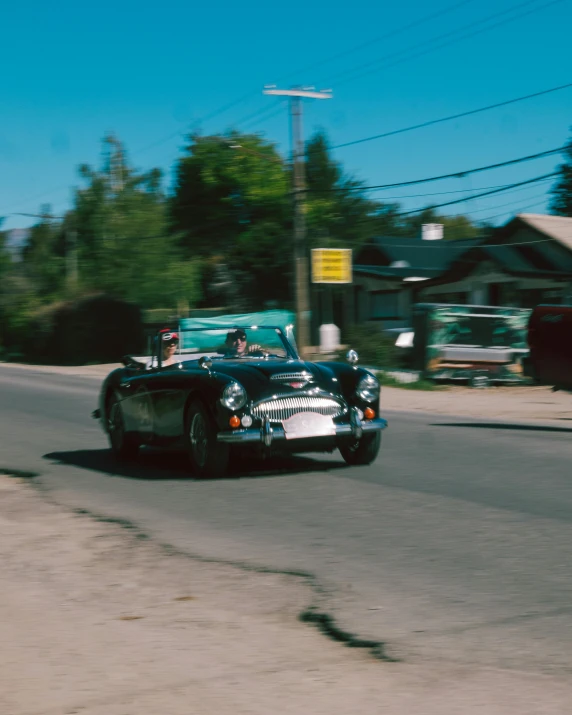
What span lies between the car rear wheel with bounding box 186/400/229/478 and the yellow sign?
2638 centimetres

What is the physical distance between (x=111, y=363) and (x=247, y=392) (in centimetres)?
3504

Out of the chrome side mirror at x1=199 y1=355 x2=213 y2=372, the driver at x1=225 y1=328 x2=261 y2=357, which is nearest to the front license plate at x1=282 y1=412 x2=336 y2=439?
the chrome side mirror at x1=199 y1=355 x2=213 y2=372

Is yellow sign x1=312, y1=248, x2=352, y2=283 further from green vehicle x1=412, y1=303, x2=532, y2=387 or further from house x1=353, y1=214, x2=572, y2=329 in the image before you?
green vehicle x1=412, y1=303, x2=532, y2=387

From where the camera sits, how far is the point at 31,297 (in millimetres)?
52344

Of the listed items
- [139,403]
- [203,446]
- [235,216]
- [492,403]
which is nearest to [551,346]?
[492,403]

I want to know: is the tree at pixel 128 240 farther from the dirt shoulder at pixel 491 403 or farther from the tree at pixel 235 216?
the dirt shoulder at pixel 491 403

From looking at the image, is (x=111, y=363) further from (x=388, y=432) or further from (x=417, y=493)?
(x=417, y=493)

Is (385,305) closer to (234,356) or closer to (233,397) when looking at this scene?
(234,356)

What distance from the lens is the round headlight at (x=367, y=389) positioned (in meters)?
10.1

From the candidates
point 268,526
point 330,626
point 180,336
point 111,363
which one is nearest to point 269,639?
point 330,626

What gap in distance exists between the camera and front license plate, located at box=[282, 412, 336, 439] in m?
9.60

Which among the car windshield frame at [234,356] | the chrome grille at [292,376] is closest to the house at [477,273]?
the car windshield frame at [234,356]

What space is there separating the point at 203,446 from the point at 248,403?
698 millimetres

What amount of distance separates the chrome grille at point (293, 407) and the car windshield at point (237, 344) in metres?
1.30
